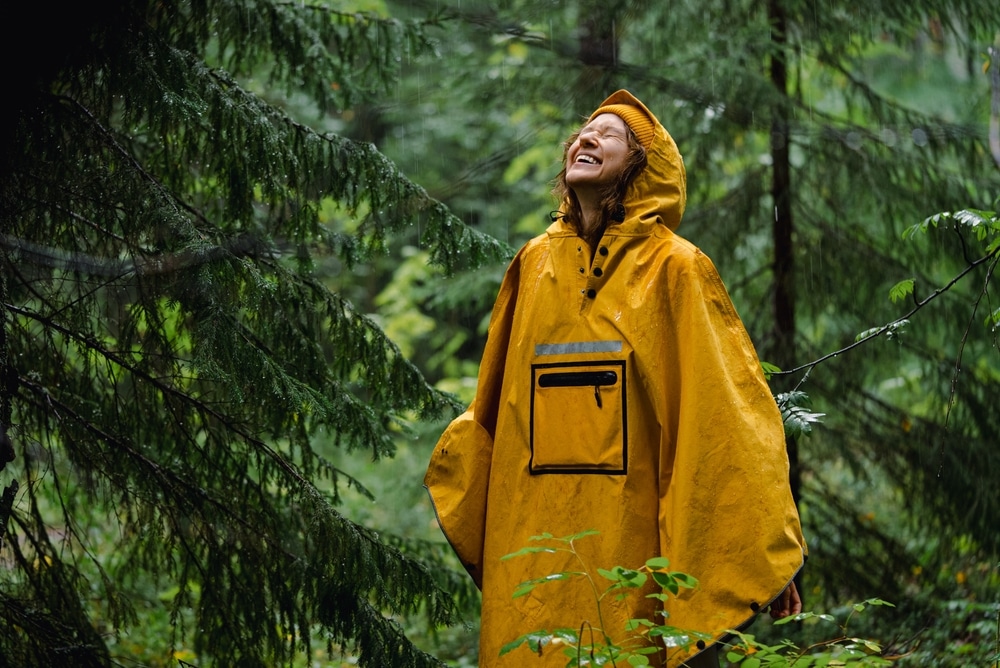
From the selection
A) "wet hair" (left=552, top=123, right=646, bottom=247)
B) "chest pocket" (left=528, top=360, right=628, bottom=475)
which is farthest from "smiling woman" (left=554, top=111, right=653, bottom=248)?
"chest pocket" (left=528, top=360, right=628, bottom=475)

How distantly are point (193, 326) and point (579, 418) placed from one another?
4.68 ft

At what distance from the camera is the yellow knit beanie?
323cm

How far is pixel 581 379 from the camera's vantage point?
3.07 metres

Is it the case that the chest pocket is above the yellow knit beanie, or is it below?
below

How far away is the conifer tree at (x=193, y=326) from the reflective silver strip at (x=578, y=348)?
856mm

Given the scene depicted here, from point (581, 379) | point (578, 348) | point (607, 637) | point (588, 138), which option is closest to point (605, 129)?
point (588, 138)

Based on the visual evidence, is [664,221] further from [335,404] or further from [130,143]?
[130,143]

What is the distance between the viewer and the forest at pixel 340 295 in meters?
3.38

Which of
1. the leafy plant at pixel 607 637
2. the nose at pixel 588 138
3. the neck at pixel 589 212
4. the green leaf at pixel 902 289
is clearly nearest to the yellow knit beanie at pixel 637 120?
the nose at pixel 588 138

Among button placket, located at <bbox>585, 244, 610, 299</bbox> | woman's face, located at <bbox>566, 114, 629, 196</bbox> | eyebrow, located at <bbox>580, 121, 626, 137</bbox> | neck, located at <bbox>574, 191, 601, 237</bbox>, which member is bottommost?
button placket, located at <bbox>585, 244, 610, 299</bbox>

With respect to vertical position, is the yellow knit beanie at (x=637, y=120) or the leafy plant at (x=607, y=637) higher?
the yellow knit beanie at (x=637, y=120)

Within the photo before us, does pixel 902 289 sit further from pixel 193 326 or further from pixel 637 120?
pixel 193 326

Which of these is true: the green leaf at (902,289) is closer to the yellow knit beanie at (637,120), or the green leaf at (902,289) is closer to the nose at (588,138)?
the yellow knit beanie at (637,120)

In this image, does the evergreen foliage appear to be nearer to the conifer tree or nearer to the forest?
the forest
